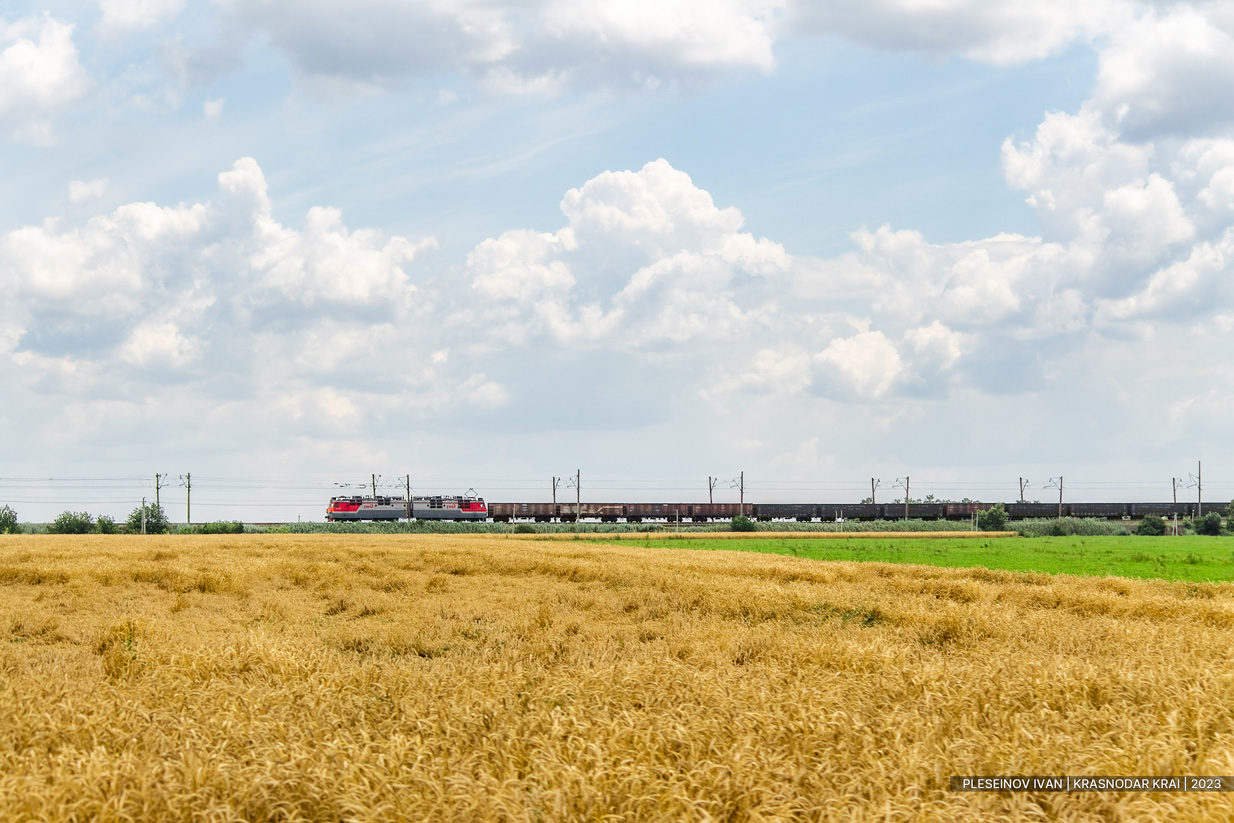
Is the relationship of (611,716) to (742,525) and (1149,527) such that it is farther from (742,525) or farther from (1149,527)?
(1149,527)

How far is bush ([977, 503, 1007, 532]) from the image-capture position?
95.8 metres

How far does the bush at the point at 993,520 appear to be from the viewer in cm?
9575

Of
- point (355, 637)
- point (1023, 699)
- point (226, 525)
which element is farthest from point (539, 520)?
point (1023, 699)

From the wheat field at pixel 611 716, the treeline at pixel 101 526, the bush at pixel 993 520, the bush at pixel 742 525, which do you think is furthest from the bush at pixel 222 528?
the bush at pixel 993 520

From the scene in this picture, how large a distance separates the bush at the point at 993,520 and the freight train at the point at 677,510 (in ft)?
34.9

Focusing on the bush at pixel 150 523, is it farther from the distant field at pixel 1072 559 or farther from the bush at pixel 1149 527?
the bush at pixel 1149 527

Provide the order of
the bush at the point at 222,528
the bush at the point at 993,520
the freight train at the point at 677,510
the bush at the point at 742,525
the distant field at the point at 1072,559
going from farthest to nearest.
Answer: the freight train at the point at 677,510, the bush at the point at 993,520, the bush at the point at 742,525, the bush at the point at 222,528, the distant field at the point at 1072,559

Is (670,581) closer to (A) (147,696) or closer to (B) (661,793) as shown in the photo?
(A) (147,696)

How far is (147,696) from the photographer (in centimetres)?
864

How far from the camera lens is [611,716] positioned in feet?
25.7

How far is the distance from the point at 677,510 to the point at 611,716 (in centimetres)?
10181

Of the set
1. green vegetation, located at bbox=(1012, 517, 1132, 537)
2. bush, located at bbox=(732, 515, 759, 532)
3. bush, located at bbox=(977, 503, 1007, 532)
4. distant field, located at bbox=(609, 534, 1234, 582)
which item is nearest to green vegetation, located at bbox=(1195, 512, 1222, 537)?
green vegetation, located at bbox=(1012, 517, 1132, 537)

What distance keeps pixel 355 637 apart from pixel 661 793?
32.9 ft

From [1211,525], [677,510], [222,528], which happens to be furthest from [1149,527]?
[222,528]
